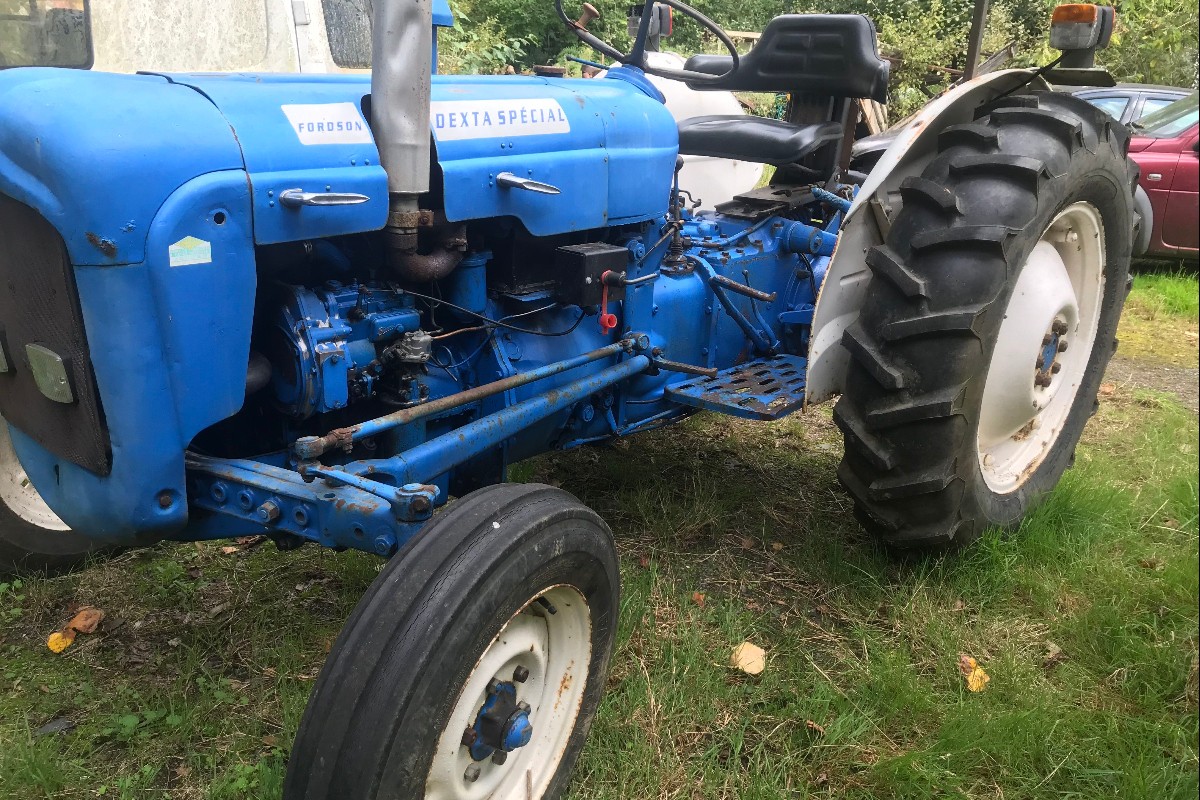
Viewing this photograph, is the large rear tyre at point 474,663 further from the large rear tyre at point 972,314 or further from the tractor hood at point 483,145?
the large rear tyre at point 972,314

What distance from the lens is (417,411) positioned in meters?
1.92

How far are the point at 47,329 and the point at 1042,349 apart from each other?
248 centimetres

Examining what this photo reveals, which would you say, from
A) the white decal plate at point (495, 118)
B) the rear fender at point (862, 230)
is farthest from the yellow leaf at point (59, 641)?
the rear fender at point (862, 230)

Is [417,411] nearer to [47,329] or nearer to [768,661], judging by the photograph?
[47,329]

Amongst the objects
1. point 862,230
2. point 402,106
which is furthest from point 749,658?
point 402,106

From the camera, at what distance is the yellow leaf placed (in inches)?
97.2

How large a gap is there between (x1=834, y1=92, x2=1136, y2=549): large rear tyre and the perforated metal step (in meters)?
0.20

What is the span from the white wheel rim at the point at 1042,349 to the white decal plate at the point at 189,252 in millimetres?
1935

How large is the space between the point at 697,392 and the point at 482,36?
8596mm

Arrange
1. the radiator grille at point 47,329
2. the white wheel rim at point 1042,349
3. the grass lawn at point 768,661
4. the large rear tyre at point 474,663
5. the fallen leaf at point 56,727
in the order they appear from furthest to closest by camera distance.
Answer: the white wheel rim at point 1042,349
the fallen leaf at point 56,727
the grass lawn at point 768,661
the radiator grille at point 47,329
the large rear tyre at point 474,663

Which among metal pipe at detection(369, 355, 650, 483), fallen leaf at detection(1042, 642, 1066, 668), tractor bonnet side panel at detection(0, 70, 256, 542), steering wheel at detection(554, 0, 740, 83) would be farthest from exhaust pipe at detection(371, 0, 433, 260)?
fallen leaf at detection(1042, 642, 1066, 668)

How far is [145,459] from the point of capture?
5.77ft

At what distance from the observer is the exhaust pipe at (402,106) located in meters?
1.76

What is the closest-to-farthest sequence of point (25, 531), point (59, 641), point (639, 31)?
point (59, 641) → point (25, 531) → point (639, 31)
